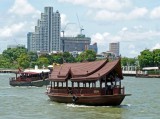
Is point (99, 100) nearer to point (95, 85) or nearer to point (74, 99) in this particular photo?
point (95, 85)

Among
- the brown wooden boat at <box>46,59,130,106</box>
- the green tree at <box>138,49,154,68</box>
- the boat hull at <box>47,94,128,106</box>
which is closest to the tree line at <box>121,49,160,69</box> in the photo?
the green tree at <box>138,49,154,68</box>

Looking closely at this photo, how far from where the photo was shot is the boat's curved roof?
142 feet

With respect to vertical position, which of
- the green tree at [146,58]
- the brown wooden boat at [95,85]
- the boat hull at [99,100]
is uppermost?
the green tree at [146,58]

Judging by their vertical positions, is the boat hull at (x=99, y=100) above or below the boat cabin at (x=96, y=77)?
below

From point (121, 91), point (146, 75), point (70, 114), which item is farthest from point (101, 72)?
point (146, 75)

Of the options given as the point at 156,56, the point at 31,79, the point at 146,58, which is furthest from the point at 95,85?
the point at 146,58

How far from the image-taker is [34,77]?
8131 cm

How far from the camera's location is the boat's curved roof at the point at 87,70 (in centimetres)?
4334

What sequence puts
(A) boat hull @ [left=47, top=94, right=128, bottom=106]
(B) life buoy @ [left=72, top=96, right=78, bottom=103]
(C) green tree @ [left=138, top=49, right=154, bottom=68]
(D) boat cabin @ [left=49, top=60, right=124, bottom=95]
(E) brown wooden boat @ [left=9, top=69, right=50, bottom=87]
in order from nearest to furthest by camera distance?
(A) boat hull @ [left=47, top=94, right=128, bottom=106], (D) boat cabin @ [left=49, top=60, right=124, bottom=95], (B) life buoy @ [left=72, top=96, right=78, bottom=103], (E) brown wooden boat @ [left=9, top=69, right=50, bottom=87], (C) green tree @ [left=138, top=49, right=154, bottom=68]

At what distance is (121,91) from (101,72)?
2601mm

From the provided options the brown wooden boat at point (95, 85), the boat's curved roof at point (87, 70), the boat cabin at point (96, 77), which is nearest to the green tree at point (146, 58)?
the boat's curved roof at point (87, 70)

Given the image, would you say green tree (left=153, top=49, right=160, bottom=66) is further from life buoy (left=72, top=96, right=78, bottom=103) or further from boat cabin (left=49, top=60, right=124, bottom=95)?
life buoy (left=72, top=96, right=78, bottom=103)

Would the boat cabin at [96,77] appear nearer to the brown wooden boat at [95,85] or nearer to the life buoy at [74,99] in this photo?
the brown wooden boat at [95,85]

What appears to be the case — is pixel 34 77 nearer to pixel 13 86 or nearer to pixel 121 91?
pixel 13 86
